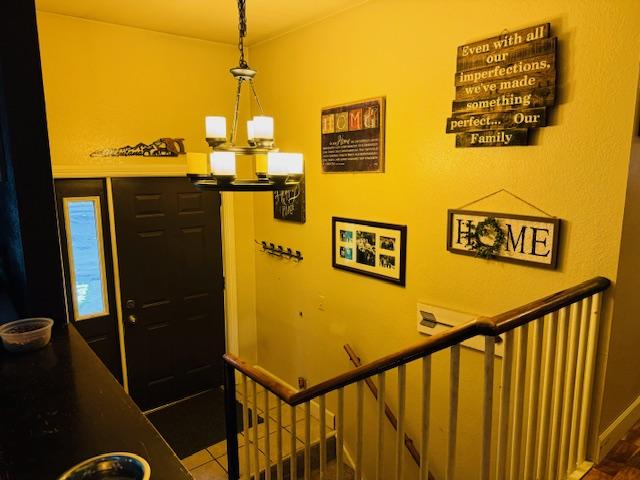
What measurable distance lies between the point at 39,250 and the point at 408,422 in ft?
8.20

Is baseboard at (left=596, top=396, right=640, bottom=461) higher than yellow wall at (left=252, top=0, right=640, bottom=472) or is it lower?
lower

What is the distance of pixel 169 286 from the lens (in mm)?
4047

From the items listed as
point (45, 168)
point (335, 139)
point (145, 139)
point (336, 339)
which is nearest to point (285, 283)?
point (336, 339)

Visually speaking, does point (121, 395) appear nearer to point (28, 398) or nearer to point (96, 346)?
point (28, 398)

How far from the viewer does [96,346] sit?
3.74 m

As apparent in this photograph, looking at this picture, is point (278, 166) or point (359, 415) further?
point (278, 166)

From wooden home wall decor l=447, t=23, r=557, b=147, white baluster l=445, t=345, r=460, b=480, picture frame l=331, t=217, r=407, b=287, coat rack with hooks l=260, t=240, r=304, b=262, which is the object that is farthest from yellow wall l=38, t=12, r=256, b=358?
white baluster l=445, t=345, r=460, b=480

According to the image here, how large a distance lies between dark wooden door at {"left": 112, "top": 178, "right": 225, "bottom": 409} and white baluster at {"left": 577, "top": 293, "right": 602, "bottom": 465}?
10.5 feet

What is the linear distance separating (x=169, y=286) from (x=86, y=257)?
0.74m

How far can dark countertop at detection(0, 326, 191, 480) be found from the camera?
1021 mm

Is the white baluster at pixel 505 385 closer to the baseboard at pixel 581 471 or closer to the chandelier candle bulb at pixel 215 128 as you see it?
the baseboard at pixel 581 471

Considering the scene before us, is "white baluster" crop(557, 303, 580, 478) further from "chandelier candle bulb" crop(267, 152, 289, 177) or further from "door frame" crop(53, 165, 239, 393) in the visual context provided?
"door frame" crop(53, 165, 239, 393)

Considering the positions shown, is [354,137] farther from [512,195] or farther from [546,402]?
[546,402]

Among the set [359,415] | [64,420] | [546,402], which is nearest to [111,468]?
[64,420]
